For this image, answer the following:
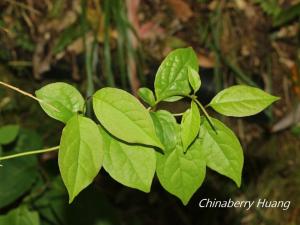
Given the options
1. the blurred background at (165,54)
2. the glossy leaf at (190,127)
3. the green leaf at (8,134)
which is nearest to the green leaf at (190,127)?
the glossy leaf at (190,127)

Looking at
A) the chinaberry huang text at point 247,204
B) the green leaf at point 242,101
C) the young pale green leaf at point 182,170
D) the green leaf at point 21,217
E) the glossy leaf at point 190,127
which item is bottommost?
the chinaberry huang text at point 247,204

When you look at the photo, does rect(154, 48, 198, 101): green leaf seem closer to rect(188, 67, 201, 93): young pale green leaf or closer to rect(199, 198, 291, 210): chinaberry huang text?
rect(188, 67, 201, 93): young pale green leaf

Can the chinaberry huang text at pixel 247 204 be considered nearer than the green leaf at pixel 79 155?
No

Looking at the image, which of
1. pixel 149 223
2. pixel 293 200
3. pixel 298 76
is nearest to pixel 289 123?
pixel 298 76

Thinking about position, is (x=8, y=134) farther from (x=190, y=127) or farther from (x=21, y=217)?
(x=190, y=127)

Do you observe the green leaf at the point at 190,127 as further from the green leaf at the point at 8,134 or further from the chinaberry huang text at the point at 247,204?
the chinaberry huang text at the point at 247,204

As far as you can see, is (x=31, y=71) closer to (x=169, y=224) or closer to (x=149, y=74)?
(x=149, y=74)
